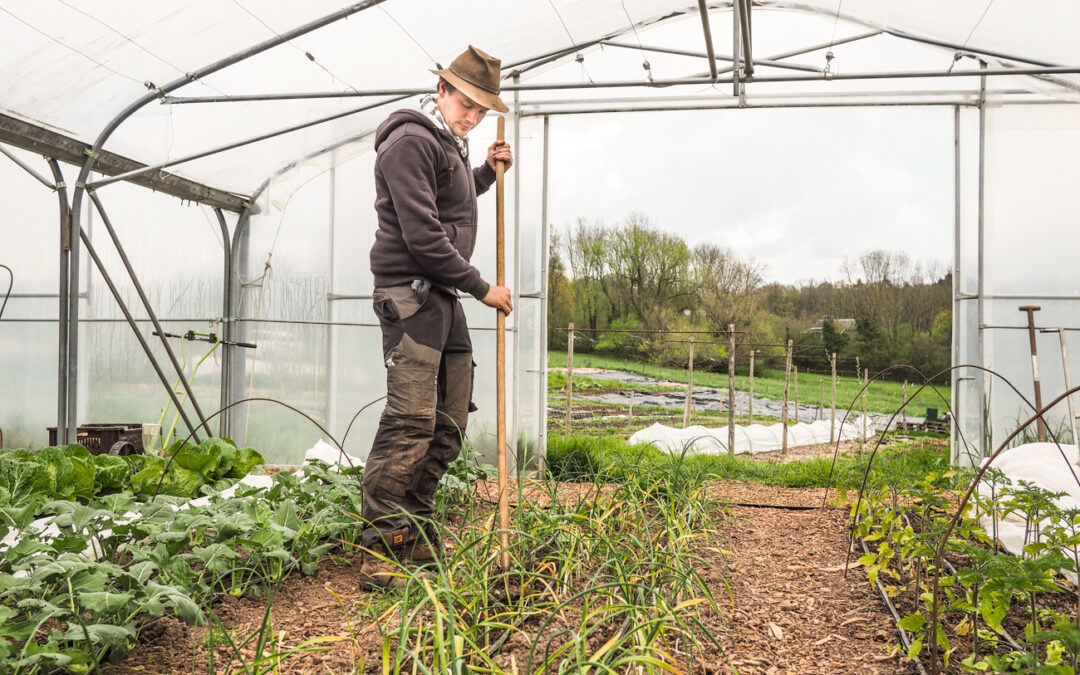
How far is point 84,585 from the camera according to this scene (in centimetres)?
150

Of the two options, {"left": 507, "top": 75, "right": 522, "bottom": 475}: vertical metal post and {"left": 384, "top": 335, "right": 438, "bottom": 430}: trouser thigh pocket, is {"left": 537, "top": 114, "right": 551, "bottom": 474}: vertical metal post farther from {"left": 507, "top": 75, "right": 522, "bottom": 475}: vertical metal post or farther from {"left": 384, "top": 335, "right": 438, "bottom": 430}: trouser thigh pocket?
{"left": 384, "top": 335, "right": 438, "bottom": 430}: trouser thigh pocket

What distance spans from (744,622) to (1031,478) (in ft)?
6.91

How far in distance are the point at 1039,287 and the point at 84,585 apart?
546 cm

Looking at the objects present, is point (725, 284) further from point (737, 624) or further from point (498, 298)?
point (737, 624)

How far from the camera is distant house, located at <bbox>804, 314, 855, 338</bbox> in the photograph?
1377 cm

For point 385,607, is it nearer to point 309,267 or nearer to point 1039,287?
point 309,267

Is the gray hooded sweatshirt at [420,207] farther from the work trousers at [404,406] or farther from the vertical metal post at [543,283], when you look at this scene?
the vertical metal post at [543,283]

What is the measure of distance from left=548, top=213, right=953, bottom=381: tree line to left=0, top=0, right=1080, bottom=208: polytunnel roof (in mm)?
8212

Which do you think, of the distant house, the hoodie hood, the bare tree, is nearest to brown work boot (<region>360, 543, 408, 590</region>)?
the hoodie hood

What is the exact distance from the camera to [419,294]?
224 centimetres

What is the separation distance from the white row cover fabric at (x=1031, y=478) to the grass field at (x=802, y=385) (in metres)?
9.50

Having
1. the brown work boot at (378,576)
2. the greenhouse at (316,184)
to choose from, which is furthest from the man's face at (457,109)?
the greenhouse at (316,184)

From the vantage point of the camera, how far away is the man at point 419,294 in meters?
2.20

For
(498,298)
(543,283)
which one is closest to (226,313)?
(543,283)
